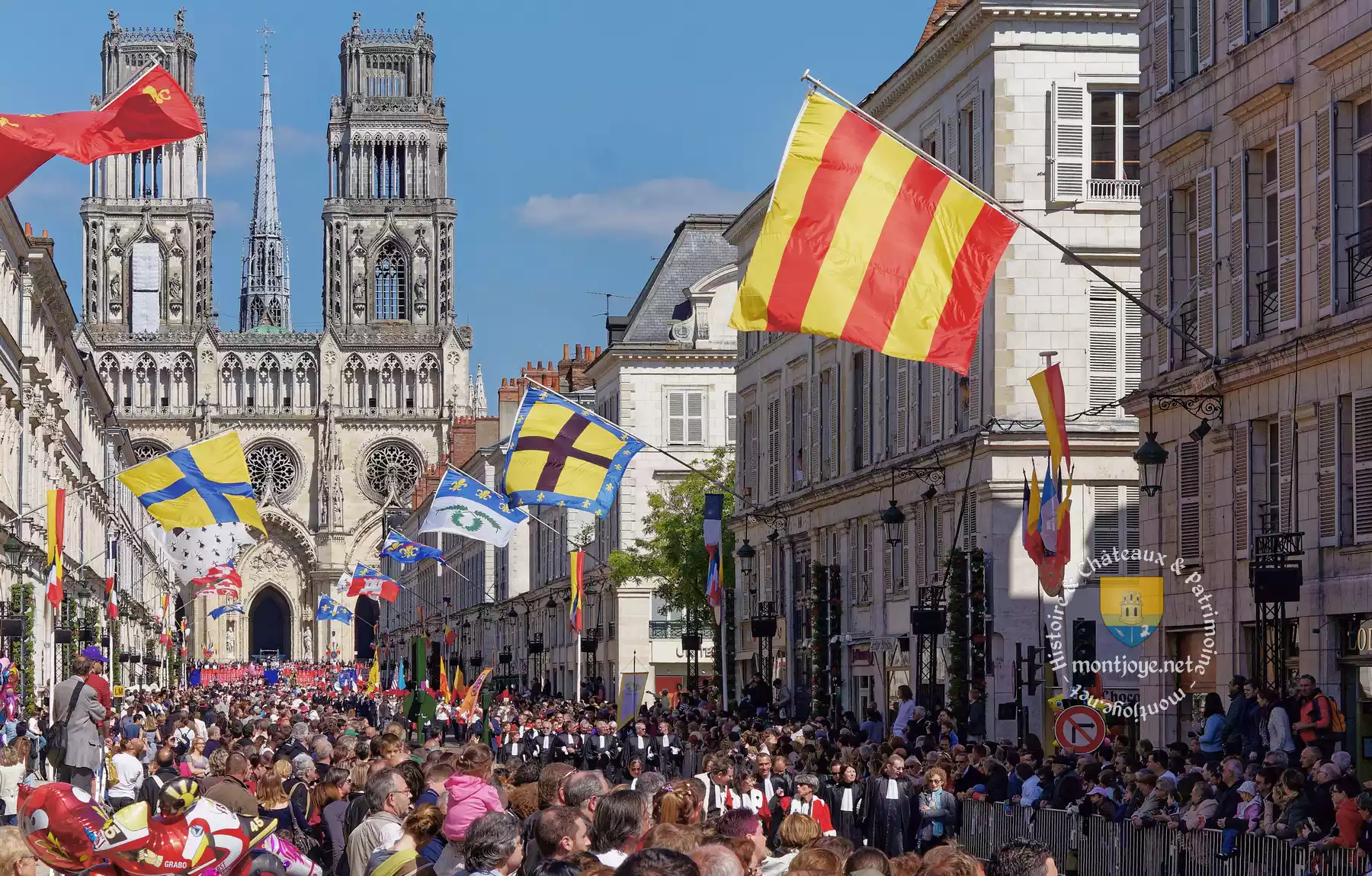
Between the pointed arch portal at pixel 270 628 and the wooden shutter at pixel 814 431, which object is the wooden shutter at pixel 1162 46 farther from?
the pointed arch portal at pixel 270 628

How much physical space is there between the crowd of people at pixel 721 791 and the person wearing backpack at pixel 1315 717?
0.09ft

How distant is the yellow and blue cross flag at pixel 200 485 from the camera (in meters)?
37.2

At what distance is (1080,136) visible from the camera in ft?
117

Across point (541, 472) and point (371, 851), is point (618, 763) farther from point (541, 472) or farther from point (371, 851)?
point (371, 851)

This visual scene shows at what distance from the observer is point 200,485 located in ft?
124

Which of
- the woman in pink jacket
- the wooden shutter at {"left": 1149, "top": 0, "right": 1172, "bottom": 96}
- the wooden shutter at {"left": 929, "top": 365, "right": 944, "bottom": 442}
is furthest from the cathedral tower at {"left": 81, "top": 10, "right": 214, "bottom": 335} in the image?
the woman in pink jacket

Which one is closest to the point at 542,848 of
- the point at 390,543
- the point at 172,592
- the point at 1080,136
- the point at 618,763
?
the point at 618,763

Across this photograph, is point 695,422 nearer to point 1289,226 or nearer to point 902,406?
point 902,406

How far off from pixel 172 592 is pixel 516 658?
34.9 meters

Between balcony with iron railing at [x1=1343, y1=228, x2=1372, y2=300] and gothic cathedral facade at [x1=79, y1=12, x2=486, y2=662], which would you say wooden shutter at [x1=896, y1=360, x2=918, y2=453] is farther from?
gothic cathedral facade at [x1=79, y1=12, x2=486, y2=662]

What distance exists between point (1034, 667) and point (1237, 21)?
30.5ft

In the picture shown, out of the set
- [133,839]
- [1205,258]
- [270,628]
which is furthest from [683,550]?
[270,628]

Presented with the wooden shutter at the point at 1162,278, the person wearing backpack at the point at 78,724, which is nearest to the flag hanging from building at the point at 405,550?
the wooden shutter at the point at 1162,278

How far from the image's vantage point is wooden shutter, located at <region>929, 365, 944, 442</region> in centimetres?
3859
